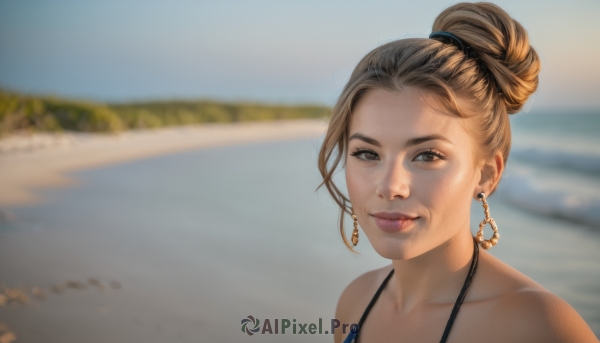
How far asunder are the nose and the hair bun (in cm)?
48

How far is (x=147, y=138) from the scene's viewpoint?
13398 mm

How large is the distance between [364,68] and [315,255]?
11.0ft

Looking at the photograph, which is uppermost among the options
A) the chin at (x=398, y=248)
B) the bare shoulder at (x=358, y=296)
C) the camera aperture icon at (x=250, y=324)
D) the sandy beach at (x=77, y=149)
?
the sandy beach at (x=77, y=149)

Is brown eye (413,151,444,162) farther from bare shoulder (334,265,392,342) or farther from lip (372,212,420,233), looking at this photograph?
bare shoulder (334,265,392,342)

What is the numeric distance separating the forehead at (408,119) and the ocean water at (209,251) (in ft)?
2.80

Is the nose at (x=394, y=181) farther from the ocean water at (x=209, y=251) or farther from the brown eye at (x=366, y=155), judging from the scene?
the ocean water at (x=209, y=251)

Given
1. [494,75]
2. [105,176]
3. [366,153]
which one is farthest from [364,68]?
[105,176]

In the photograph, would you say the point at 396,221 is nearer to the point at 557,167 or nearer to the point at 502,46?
the point at 502,46

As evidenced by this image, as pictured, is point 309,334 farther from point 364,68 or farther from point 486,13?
point 486,13

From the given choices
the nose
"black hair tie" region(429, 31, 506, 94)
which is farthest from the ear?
the nose

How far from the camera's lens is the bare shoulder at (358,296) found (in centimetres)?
249

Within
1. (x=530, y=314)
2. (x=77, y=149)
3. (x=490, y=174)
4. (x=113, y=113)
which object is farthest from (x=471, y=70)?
(x=113, y=113)

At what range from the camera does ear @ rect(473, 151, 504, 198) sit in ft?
6.81

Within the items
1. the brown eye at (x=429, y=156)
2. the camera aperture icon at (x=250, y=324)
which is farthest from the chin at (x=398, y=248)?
the camera aperture icon at (x=250, y=324)
